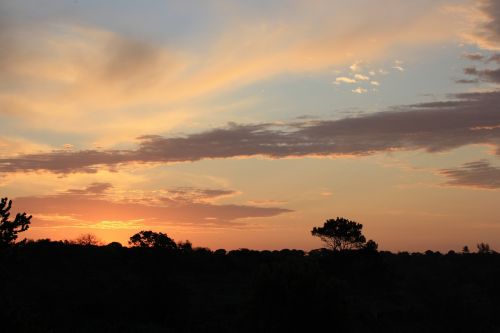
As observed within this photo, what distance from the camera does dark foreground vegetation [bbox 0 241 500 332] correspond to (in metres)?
35.7

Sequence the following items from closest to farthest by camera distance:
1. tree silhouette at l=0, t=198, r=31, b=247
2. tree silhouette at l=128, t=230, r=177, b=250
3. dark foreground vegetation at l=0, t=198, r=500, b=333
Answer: tree silhouette at l=0, t=198, r=31, b=247 → dark foreground vegetation at l=0, t=198, r=500, b=333 → tree silhouette at l=128, t=230, r=177, b=250

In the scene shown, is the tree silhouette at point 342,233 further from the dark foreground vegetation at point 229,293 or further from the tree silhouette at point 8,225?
the tree silhouette at point 8,225

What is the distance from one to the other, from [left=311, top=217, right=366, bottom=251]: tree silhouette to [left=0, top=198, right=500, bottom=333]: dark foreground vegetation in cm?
17

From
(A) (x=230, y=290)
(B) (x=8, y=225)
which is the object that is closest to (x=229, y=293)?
(A) (x=230, y=290)

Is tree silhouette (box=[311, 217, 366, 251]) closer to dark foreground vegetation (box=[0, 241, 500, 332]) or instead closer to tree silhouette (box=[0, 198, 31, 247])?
dark foreground vegetation (box=[0, 241, 500, 332])

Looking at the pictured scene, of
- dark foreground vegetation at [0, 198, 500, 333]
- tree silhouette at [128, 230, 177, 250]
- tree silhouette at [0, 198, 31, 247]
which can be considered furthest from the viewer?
tree silhouette at [128, 230, 177, 250]

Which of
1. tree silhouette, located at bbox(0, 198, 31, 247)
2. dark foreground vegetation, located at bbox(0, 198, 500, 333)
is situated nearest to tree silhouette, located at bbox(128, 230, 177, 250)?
dark foreground vegetation, located at bbox(0, 198, 500, 333)

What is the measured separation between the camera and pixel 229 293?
6462 centimetres

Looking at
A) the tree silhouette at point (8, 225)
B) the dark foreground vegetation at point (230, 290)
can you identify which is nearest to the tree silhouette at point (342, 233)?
the dark foreground vegetation at point (230, 290)

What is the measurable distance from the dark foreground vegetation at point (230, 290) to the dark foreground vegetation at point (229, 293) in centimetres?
10

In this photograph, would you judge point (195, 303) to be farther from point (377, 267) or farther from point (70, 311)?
point (377, 267)

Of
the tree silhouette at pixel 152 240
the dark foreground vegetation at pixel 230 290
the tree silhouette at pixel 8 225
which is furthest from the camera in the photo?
the tree silhouette at pixel 152 240

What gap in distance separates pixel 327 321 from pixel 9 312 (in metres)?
22.4

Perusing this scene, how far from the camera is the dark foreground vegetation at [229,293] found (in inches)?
1406
